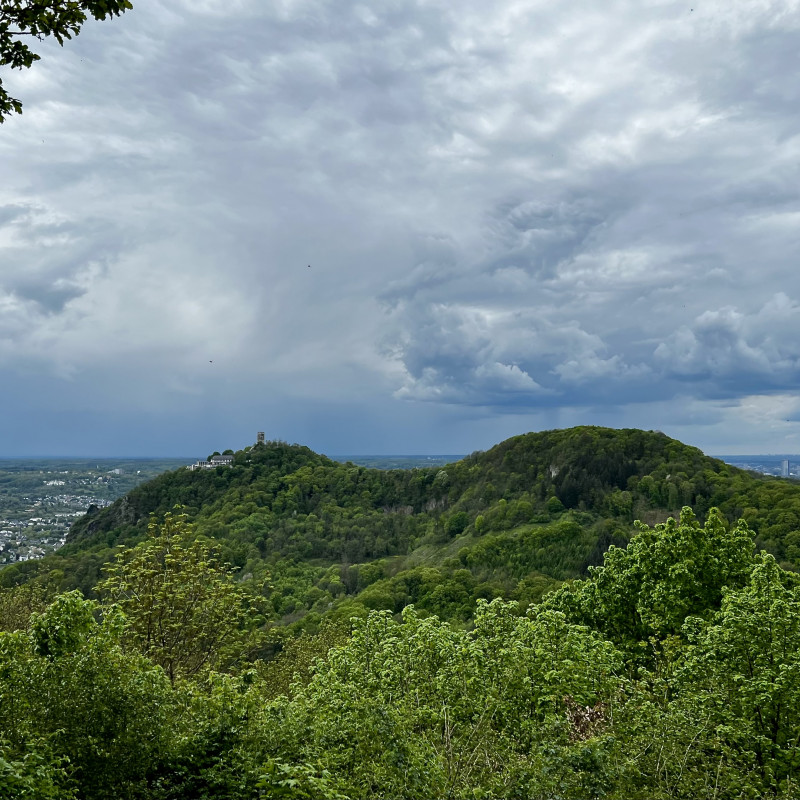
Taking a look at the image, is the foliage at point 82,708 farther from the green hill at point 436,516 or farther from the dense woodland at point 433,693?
the green hill at point 436,516

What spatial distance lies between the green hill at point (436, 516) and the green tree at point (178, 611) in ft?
100

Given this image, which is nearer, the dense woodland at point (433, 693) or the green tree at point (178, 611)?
the dense woodland at point (433, 693)

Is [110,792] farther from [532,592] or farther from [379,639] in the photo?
[532,592]

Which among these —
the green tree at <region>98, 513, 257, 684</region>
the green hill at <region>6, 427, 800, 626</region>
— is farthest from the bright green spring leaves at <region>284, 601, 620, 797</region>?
the green hill at <region>6, 427, 800, 626</region>

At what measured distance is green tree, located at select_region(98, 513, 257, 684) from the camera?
79.5 feet

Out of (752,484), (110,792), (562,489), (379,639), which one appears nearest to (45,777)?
(110,792)

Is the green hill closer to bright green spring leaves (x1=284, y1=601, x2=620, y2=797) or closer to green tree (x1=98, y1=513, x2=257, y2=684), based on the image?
green tree (x1=98, y1=513, x2=257, y2=684)

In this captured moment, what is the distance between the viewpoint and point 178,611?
82.6 feet

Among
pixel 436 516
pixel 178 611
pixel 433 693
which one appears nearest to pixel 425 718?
pixel 433 693

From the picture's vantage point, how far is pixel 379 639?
19875 millimetres

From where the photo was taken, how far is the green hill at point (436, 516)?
86.1 m

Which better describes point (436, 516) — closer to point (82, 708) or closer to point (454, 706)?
point (454, 706)

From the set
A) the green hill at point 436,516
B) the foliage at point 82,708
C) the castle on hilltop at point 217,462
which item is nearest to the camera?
the foliage at point 82,708

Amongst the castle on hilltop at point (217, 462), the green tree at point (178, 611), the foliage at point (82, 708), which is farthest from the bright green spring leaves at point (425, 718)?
the castle on hilltop at point (217, 462)
